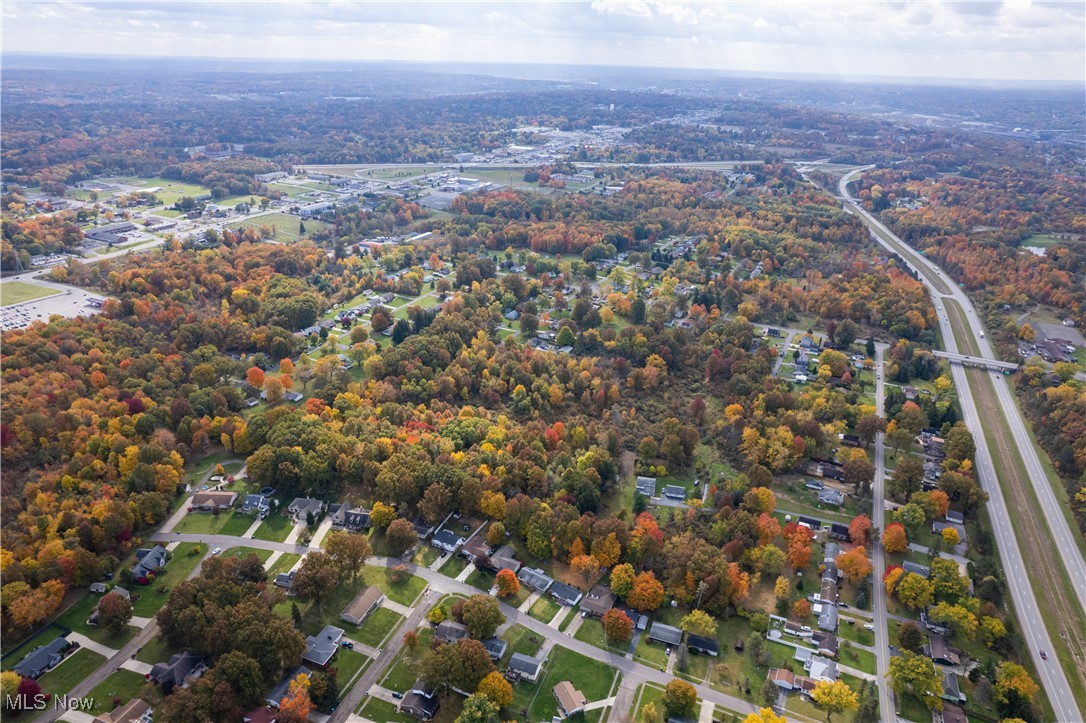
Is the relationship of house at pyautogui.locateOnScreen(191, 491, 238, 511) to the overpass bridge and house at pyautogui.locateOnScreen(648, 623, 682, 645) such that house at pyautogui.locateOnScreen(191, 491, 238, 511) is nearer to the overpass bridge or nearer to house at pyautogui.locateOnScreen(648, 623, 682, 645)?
house at pyautogui.locateOnScreen(648, 623, 682, 645)

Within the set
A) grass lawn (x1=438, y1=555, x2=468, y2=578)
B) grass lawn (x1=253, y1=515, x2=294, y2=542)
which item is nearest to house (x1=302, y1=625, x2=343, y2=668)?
grass lawn (x1=438, y1=555, x2=468, y2=578)

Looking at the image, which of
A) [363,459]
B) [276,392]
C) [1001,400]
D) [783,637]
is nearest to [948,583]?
[783,637]

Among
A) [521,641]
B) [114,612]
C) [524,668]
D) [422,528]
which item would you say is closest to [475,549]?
[422,528]

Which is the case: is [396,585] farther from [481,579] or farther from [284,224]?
[284,224]

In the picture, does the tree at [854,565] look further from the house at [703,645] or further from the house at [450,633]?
the house at [450,633]

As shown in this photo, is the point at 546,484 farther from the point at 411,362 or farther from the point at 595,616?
the point at 411,362

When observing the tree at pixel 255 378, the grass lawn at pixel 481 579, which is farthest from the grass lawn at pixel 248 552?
the tree at pixel 255 378
